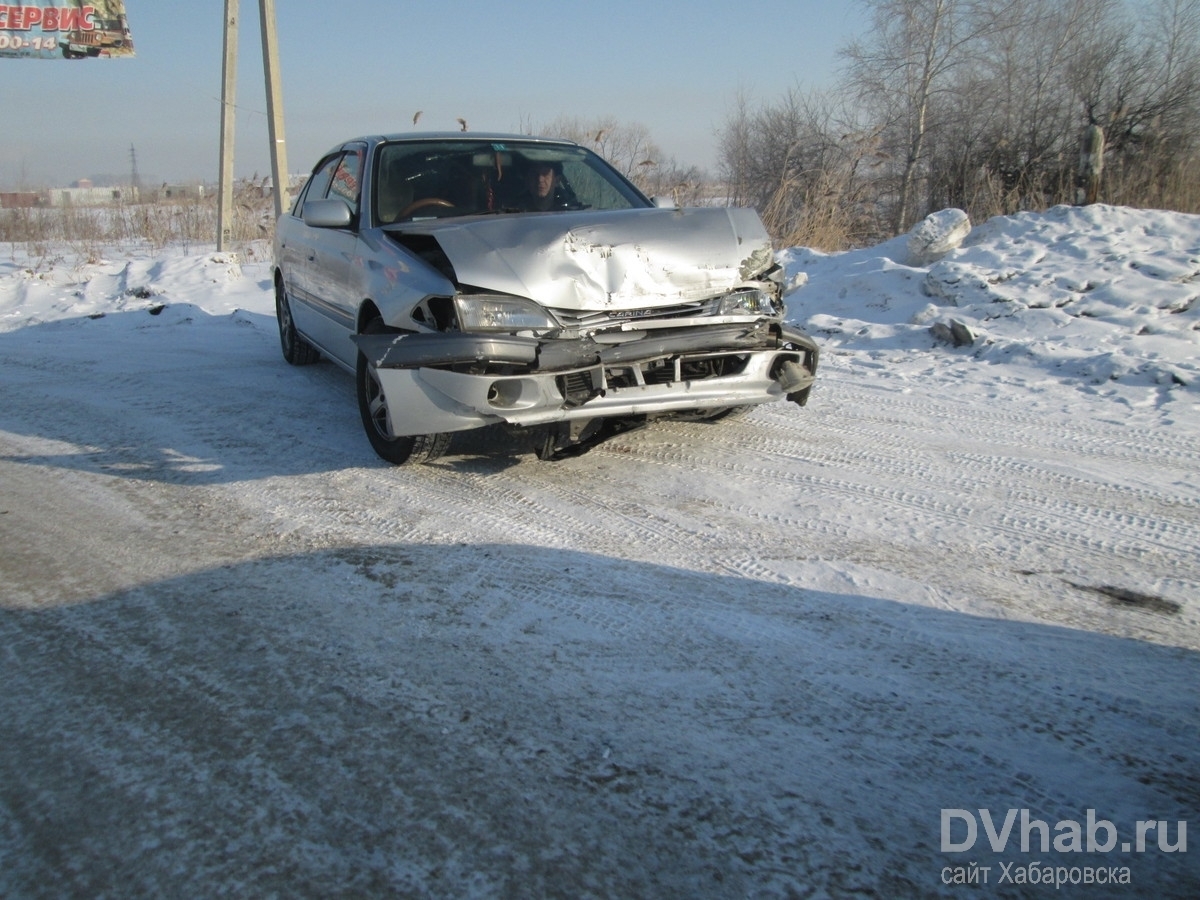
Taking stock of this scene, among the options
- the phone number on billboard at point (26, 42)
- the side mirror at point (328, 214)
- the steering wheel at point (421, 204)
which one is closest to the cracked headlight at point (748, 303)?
the steering wheel at point (421, 204)

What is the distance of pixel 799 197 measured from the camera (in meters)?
15.0

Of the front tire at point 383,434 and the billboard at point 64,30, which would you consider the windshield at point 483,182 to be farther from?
the billboard at point 64,30

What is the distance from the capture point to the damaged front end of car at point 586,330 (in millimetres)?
3973

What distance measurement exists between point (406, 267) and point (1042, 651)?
3178 mm

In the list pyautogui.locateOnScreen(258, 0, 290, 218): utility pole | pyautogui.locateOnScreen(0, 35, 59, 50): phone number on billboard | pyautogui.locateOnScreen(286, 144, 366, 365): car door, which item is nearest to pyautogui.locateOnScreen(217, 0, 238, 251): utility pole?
pyautogui.locateOnScreen(258, 0, 290, 218): utility pole

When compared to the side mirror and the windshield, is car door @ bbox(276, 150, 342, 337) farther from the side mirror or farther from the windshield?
the windshield

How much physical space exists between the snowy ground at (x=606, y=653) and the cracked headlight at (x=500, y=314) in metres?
0.80

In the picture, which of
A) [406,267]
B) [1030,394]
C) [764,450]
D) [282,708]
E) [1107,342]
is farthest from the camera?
[1107,342]

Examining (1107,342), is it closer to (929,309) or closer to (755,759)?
(929,309)

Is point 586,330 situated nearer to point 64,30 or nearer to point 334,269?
point 334,269

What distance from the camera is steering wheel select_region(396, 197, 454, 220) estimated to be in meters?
5.05

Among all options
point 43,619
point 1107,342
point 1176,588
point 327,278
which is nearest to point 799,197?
point 1107,342

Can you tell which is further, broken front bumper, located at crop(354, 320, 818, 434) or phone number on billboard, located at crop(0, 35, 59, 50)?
phone number on billboard, located at crop(0, 35, 59, 50)

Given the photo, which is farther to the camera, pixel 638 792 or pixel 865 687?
pixel 865 687
